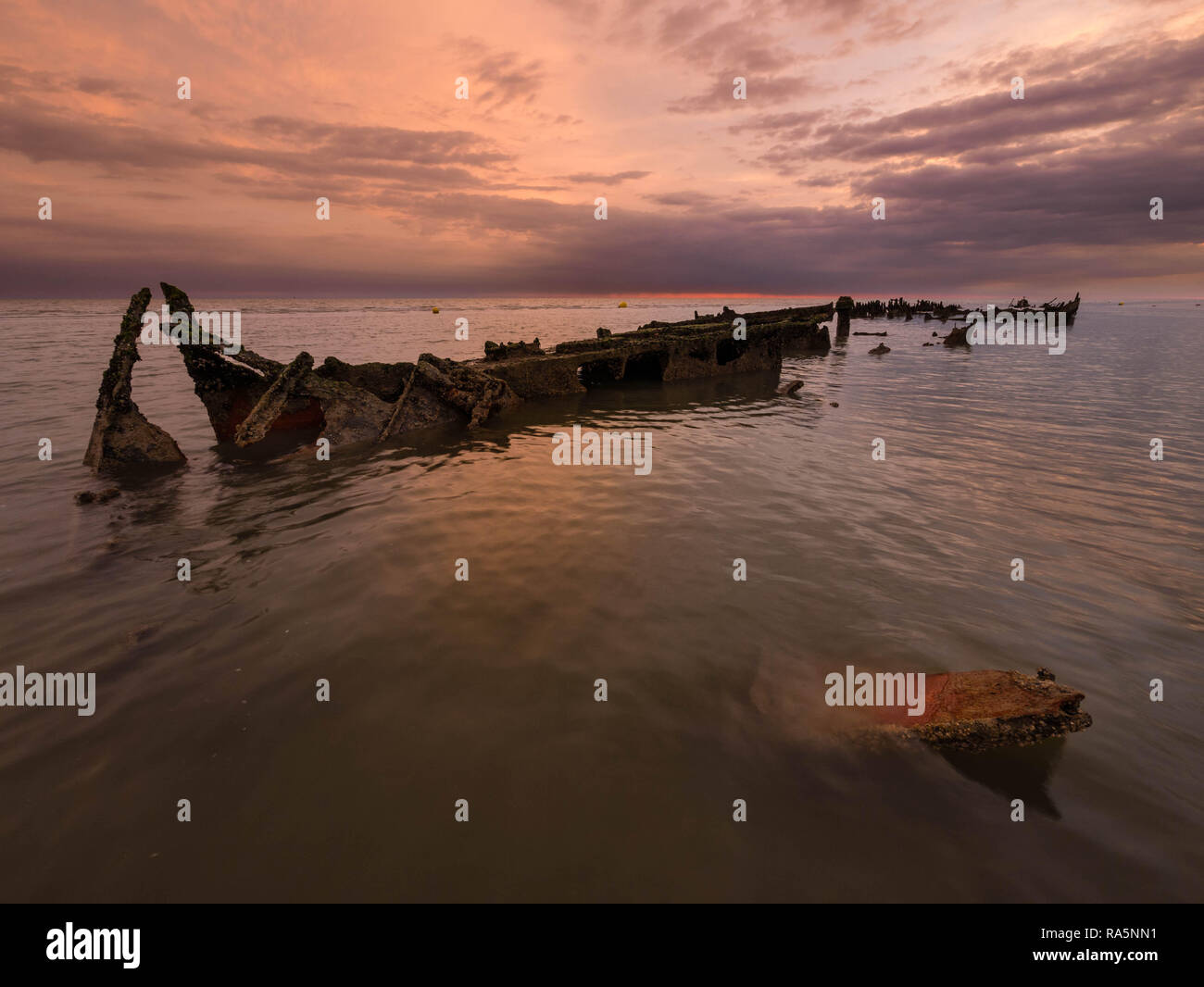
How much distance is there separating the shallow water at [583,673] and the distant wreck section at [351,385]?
1283 millimetres

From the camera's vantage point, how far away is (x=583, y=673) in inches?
192

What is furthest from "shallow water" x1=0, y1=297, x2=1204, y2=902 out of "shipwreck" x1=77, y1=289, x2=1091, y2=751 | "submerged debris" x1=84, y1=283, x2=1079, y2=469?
"submerged debris" x1=84, y1=283, x2=1079, y2=469

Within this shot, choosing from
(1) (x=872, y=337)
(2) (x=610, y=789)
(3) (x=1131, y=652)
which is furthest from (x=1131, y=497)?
(1) (x=872, y=337)

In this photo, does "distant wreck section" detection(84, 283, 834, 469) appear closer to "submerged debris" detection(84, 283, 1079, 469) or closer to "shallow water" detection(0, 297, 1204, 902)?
"submerged debris" detection(84, 283, 1079, 469)

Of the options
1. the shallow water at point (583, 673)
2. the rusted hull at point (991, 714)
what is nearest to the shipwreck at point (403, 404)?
the rusted hull at point (991, 714)

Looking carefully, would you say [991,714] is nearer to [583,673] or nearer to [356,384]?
[583,673]

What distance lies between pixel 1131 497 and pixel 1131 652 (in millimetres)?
6362

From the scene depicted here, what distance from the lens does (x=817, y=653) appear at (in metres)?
5.19

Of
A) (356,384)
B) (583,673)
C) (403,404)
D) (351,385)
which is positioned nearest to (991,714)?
(583,673)

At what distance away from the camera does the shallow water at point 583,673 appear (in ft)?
10.5

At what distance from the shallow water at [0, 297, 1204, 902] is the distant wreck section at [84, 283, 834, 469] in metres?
1.28

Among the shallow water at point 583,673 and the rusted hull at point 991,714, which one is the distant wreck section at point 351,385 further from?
the rusted hull at point 991,714
